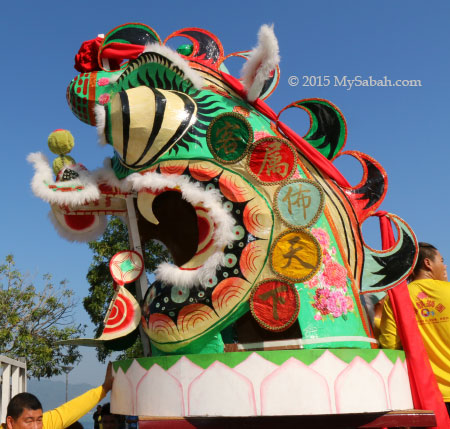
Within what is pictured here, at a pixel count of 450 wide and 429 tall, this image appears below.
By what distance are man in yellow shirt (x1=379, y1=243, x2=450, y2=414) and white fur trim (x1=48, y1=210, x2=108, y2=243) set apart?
2.57 meters

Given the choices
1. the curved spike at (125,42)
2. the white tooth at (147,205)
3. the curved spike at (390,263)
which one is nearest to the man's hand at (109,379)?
A: the white tooth at (147,205)

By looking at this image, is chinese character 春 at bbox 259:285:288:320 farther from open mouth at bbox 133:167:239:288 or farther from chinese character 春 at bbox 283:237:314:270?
open mouth at bbox 133:167:239:288

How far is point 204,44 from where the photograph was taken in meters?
5.07

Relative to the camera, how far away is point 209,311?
3.86 meters

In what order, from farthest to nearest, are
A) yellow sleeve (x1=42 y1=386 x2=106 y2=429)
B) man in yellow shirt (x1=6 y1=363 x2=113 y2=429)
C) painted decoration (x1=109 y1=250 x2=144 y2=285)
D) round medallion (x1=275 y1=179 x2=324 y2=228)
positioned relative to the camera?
painted decoration (x1=109 y1=250 x2=144 y2=285) → round medallion (x1=275 y1=179 x2=324 y2=228) → yellow sleeve (x1=42 y1=386 x2=106 y2=429) → man in yellow shirt (x1=6 y1=363 x2=113 y2=429)

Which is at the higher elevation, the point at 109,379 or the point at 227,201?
the point at 227,201

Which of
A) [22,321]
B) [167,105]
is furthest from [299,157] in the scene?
[22,321]

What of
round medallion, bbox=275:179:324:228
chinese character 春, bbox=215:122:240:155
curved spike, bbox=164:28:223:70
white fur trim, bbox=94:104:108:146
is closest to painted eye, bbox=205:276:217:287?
round medallion, bbox=275:179:324:228

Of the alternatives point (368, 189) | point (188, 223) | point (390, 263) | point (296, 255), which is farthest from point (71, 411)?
point (368, 189)

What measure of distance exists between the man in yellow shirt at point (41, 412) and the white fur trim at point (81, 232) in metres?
1.90

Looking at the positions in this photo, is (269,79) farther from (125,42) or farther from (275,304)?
(275,304)

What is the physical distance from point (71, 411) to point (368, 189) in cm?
287

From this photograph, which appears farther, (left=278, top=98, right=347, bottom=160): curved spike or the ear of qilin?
(left=278, top=98, right=347, bottom=160): curved spike

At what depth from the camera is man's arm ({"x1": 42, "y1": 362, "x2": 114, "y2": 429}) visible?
2754 mm
